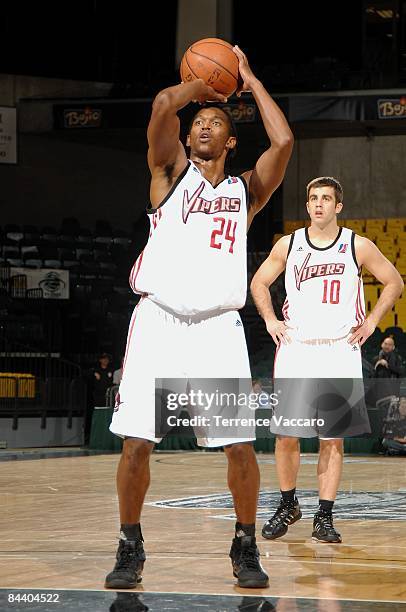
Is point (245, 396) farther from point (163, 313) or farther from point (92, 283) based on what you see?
point (92, 283)

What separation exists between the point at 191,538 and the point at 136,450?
193 centimetres

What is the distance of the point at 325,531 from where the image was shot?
6.27 metres

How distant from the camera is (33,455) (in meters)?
16.0

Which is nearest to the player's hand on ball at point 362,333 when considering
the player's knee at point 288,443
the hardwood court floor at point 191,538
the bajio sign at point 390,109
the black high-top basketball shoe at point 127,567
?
the player's knee at point 288,443

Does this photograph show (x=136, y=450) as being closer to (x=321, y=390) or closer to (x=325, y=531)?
(x=325, y=531)

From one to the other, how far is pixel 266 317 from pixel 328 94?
1795 cm

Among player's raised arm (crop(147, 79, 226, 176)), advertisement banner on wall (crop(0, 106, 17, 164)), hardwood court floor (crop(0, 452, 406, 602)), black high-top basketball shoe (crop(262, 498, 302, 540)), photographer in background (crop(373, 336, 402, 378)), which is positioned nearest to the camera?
player's raised arm (crop(147, 79, 226, 176))

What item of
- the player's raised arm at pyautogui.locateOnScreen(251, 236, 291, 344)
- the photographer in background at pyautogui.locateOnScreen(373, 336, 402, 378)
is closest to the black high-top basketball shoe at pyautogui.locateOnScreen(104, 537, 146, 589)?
the player's raised arm at pyautogui.locateOnScreen(251, 236, 291, 344)

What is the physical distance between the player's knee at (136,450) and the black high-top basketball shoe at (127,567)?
333 millimetres

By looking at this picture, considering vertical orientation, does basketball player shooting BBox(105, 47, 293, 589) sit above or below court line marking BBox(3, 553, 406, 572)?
above

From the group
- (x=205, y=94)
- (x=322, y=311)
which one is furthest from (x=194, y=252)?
(x=322, y=311)

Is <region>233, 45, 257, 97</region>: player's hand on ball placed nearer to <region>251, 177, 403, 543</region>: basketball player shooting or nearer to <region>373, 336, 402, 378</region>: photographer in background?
<region>251, 177, 403, 543</region>: basketball player shooting

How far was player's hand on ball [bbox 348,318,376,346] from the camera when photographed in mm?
6160

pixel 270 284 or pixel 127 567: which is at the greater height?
pixel 270 284
